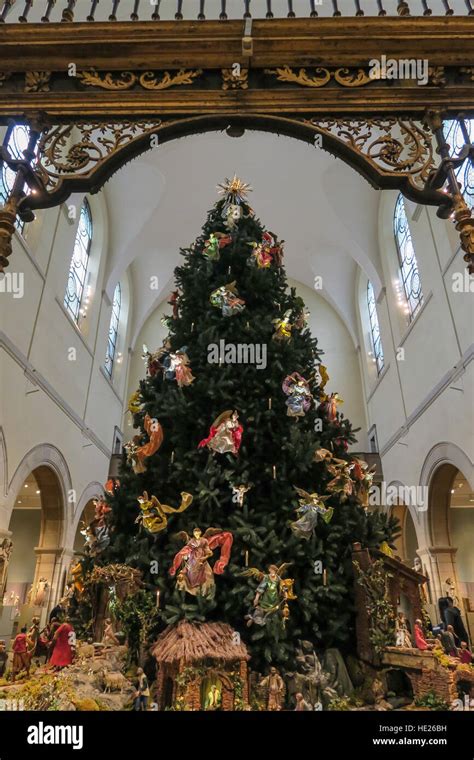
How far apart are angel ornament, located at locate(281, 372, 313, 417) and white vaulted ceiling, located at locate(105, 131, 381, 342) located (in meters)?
9.92

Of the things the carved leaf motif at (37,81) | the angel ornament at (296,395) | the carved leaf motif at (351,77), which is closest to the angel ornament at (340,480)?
the angel ornament at (296,395)

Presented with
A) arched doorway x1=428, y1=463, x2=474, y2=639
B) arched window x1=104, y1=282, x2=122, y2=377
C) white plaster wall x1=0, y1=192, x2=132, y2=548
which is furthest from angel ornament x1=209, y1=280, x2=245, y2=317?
arched window x1=104, y1=282, x2=122, y2=377

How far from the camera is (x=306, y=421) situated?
4.20 metres

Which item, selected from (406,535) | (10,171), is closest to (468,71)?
(10,171)

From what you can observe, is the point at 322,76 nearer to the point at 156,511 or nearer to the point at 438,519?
the point at 156,511

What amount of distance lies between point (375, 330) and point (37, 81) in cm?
1277

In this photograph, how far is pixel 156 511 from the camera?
360 centimetres

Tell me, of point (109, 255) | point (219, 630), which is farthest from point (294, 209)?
point (219, 630)

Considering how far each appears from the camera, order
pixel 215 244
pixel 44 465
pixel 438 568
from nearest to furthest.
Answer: pixel 215 244 < pixel 438 568 < pixel 44 465

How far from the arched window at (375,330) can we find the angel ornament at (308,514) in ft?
36.4

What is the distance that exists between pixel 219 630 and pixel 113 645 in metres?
0.87

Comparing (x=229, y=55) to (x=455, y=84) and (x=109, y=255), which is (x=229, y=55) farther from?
(x=109, y=255)

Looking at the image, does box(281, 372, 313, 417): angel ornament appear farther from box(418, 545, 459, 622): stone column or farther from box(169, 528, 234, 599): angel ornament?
box(418, 545, 459, 622): stone column

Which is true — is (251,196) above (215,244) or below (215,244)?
above
